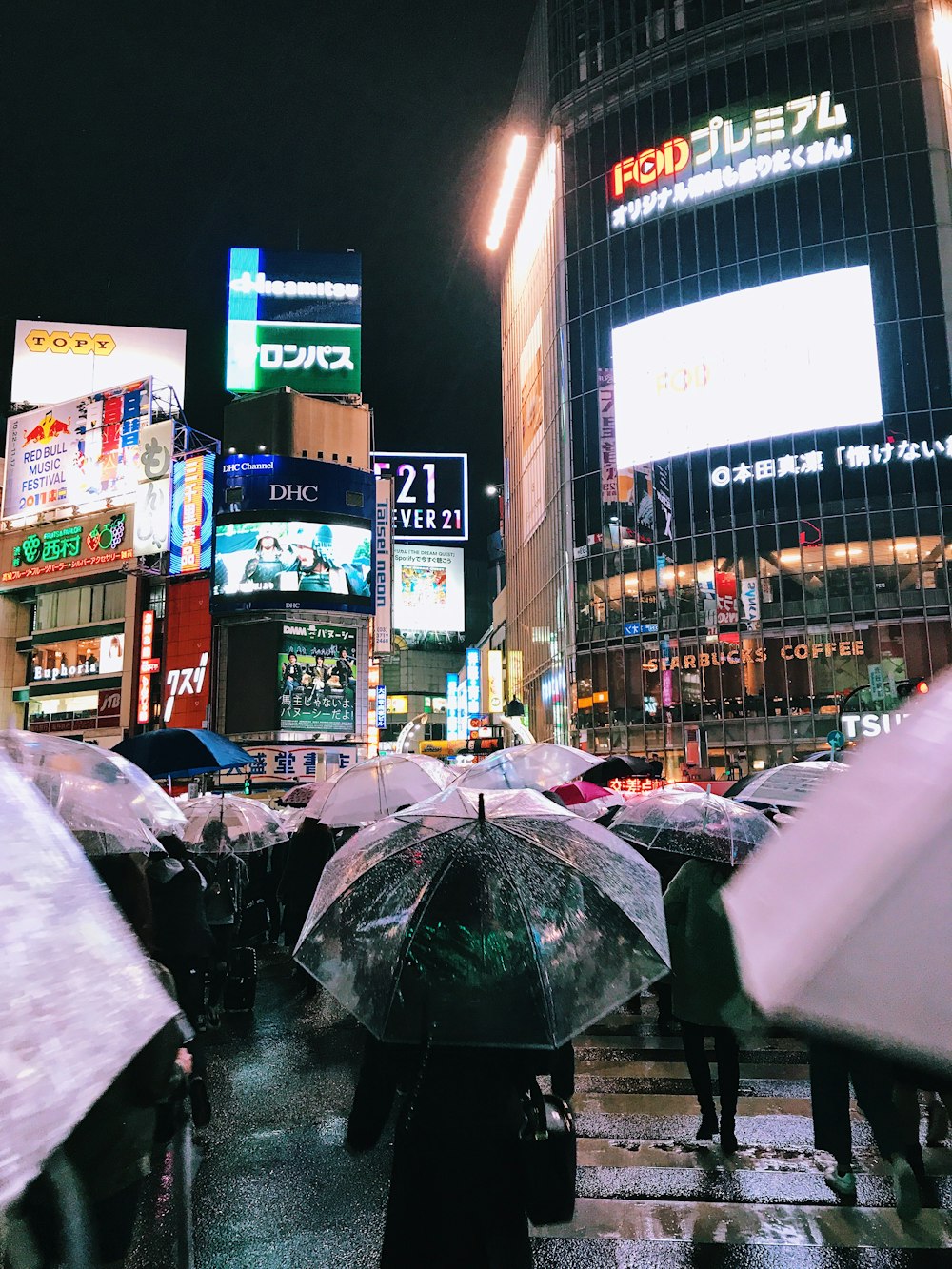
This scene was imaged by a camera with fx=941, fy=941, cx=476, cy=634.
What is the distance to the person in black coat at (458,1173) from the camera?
320cm

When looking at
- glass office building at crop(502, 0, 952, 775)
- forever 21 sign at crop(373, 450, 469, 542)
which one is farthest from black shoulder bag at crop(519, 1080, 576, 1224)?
forever 21 sign at crop(373, 450, 469, 542)

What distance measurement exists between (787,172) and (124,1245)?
184ft

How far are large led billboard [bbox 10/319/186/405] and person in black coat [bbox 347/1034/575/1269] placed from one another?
2229 inches

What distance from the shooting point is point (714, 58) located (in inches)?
2098

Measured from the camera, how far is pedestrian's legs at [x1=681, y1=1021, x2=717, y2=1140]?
20.7 ft

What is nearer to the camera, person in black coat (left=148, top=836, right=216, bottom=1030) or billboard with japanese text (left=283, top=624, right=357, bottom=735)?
person in black coat (left=148, top=836, right=216, bottom=1030)

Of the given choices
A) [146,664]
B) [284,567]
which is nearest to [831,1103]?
[284,567]

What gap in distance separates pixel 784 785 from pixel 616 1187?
5.08 meters

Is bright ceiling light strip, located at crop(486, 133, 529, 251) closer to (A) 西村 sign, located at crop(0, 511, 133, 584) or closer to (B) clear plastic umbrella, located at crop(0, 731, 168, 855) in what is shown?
(A) 西村 sign, located at crop(0, 511, 133, 584)

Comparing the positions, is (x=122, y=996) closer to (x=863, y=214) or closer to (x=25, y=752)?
(x=25, y=752)

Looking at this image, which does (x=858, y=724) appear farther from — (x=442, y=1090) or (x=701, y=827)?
(x=442, y=1090)

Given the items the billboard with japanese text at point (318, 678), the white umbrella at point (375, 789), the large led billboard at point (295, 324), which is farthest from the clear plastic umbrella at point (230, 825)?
the large led billboard at point (295, 324)

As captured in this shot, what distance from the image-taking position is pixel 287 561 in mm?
45219

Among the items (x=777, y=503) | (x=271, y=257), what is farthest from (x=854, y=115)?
(x=271, y=257)
